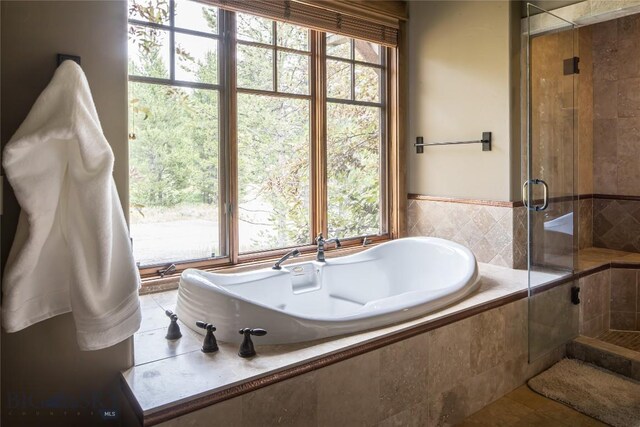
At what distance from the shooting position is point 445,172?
3.22 metres

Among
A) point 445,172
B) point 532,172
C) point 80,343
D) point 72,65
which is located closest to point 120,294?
point 80,343

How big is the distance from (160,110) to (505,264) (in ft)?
7.59

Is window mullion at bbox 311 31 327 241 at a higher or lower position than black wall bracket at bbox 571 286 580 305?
higher

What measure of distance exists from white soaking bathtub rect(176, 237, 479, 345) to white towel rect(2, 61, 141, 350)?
50cm

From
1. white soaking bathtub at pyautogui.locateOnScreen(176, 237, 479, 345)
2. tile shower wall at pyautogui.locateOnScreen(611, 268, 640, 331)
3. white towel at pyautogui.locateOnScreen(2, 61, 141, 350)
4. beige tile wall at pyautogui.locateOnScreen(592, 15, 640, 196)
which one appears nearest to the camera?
white towel at pyautogui.locateOnScreen(2, 61, 141, 350)

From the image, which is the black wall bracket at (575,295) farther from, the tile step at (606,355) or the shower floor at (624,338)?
the shower floor at (624,338)

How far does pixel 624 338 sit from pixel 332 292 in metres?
2.01

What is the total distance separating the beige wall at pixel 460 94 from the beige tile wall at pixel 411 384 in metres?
0.99

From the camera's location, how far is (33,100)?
51.6 inches

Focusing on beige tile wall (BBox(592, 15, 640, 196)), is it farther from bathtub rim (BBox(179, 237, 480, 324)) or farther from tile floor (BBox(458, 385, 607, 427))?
tile floor (BBox(458, 385, 607, 427))

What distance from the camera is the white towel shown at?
1212 mm

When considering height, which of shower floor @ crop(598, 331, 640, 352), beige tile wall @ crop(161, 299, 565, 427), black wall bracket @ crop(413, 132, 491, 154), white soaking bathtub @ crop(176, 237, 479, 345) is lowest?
shower floor @ crop(598, 331, 640, 352)

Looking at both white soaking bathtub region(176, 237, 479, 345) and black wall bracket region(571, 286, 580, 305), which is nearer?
white soaking bathtub region(176, 237, 479, 345)

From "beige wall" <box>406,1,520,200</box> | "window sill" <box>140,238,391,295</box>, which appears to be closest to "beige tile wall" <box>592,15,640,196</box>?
"beige wall" <box>406,1,520,200</box>
